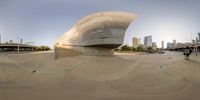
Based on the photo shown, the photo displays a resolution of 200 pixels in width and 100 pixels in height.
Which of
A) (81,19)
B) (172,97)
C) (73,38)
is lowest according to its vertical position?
(172,97)

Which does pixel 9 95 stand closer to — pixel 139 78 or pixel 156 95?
pixel 156 95

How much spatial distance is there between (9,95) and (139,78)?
5246mm

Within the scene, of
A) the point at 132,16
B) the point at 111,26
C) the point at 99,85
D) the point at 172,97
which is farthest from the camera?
the point at 132,16

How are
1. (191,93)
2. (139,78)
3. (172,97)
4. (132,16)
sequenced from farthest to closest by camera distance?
(132,16) → (139,78) → (191,93) → (172,97)

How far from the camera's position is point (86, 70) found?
11883mm

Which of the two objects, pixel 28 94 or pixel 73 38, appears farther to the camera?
pixel 73 38

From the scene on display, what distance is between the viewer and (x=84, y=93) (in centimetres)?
652

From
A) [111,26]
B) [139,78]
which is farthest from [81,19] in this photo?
[139,78]

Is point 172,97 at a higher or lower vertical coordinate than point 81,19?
lower

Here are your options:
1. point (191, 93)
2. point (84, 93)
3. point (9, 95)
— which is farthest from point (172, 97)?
point (9, 95)

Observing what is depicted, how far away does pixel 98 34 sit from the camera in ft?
66.5

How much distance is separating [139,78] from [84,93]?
3444mm

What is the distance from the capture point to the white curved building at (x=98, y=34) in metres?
19.8

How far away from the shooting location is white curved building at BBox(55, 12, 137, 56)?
781 inches
